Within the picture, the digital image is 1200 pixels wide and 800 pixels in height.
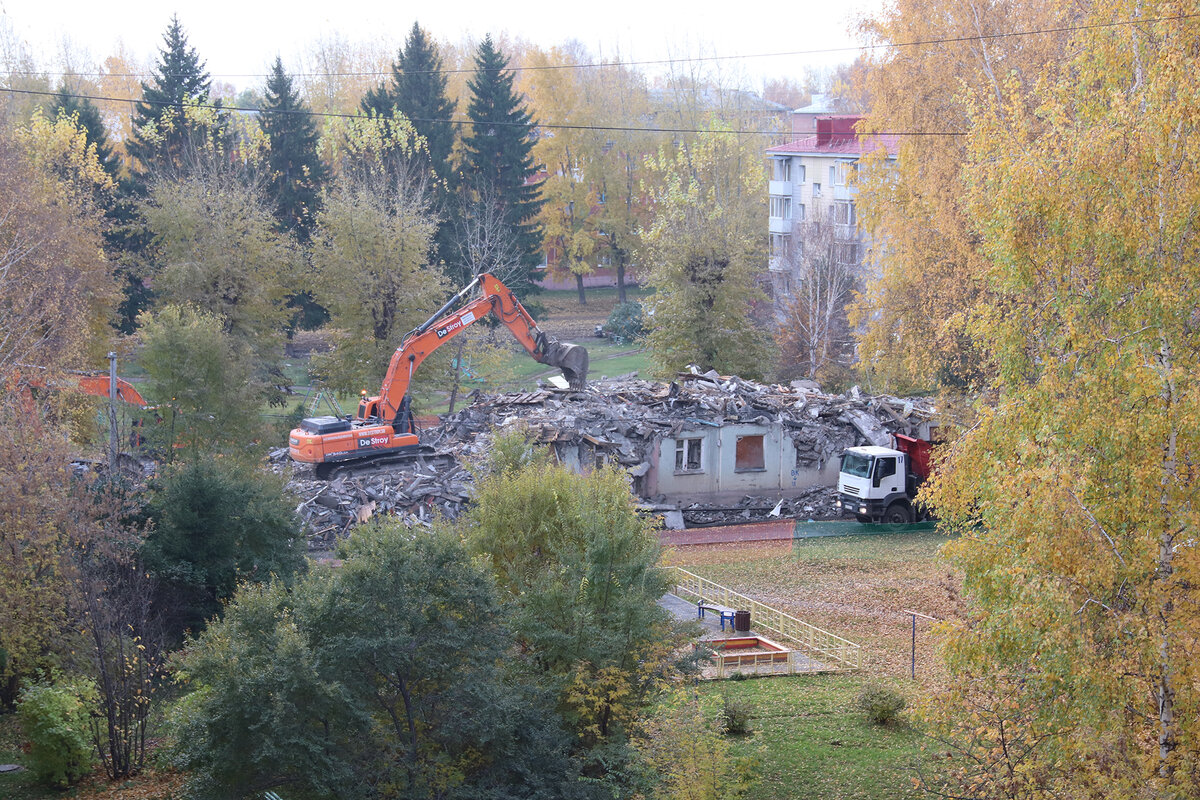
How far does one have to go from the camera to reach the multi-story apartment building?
55.6 m

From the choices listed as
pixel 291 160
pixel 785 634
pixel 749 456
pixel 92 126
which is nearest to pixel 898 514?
pixel 749 456

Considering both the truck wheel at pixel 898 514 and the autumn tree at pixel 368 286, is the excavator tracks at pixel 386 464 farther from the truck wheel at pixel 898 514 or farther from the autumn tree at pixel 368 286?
the truck wheel at pixel 898 514

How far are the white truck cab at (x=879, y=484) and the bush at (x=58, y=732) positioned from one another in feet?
72.8

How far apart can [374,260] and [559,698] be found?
3268cm

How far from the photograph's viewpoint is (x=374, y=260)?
144ft

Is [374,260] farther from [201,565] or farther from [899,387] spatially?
[201,565]

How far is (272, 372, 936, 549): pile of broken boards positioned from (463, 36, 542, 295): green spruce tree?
28.3 metres

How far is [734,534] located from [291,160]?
4109 cm

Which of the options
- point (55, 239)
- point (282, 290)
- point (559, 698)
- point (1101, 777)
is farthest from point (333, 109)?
point (1101, 777)

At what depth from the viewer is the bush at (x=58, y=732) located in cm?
1427

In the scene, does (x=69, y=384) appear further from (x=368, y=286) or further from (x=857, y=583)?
(x=857, y=583)

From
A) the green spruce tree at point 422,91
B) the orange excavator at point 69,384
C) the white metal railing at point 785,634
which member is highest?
the green spruce tree at point 422,91

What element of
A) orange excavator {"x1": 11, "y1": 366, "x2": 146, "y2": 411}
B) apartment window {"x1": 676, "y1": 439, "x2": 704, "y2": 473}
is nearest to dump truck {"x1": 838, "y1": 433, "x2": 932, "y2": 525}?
apartment window {"x1": 676, "y1": 439, "x2": 704, "y2": 473}

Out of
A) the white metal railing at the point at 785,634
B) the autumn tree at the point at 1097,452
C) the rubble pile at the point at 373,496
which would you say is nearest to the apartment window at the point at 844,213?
the rubble pile at the point at 373,496
